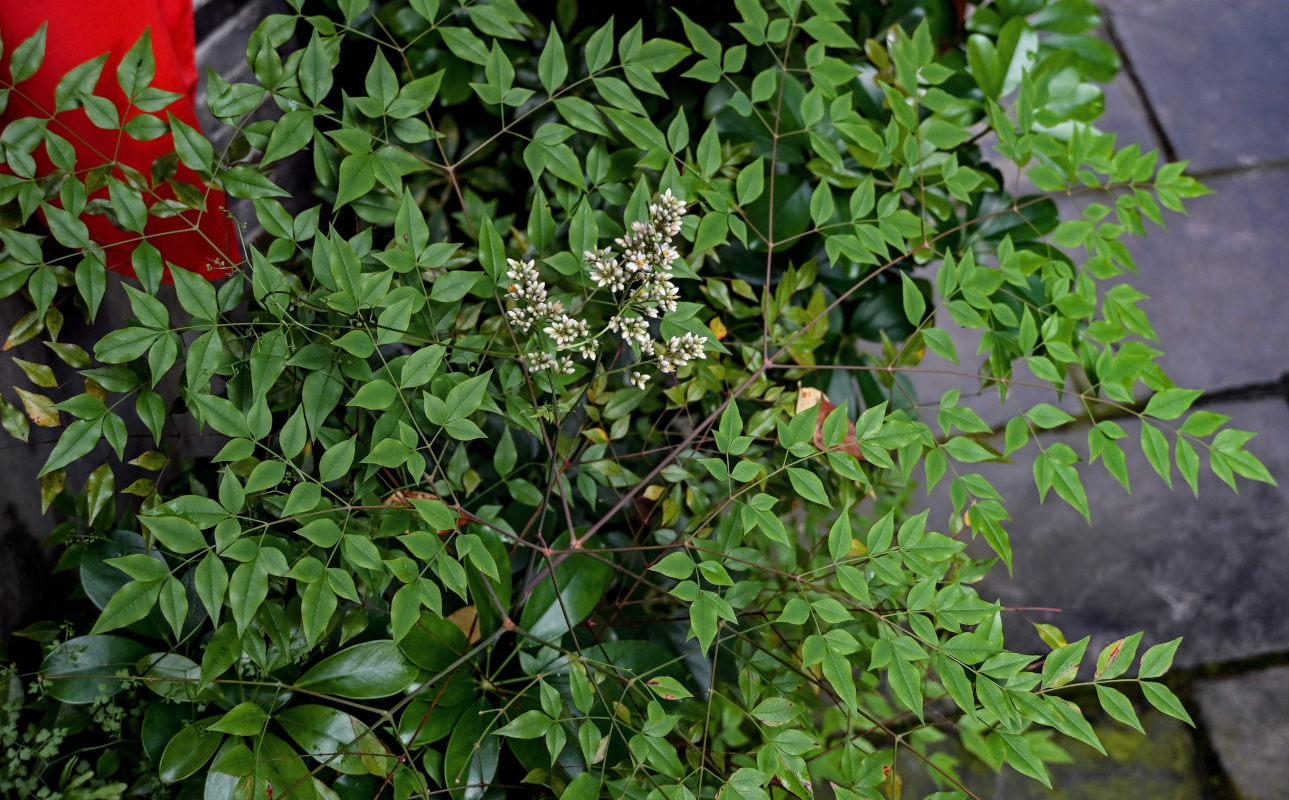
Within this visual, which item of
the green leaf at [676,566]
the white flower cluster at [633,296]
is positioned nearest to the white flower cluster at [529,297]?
the white flower cluster at [633,296]

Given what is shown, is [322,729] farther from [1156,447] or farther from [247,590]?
[1156,447]

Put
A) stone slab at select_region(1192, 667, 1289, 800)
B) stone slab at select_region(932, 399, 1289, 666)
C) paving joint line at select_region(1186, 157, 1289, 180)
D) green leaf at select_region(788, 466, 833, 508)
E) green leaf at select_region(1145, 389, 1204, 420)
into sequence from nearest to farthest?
green leaf at select_region(788, 466, 833, 508) → green leaf at select_region(1145, 389, 1204, 420) → stone slab at select_region(1192, 667, 1289, 800) → stone slab at select_region(932, 399, 1289, 666) → paving joint line at select_region(1186, 157, 1289, 180)

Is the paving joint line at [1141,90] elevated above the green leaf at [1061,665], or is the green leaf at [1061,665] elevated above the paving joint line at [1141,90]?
the green leaf at [1061,665]

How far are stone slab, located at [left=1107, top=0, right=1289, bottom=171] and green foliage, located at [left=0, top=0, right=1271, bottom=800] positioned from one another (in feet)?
4.07

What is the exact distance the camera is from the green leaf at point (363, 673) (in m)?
0.73

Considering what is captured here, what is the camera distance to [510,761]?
89cm

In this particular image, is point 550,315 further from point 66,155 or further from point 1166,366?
point 1166,366

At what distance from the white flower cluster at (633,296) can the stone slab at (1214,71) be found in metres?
1.69

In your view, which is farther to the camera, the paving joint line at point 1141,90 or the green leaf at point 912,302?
the paving joint line at point 1141,90

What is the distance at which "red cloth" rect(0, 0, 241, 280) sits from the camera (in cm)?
80

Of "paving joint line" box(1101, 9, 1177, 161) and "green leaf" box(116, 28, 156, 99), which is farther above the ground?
"green leaf" box(116, 28, 156, 99)

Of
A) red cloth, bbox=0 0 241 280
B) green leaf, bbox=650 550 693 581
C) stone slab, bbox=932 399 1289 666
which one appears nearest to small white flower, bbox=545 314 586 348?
green leaf, bbox=650 550 693 581

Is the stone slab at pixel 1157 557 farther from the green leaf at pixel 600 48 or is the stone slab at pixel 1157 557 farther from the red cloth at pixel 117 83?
the red cloth at pixel 117 83

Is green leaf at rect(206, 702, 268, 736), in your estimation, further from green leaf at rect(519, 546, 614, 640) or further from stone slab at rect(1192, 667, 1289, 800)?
stone slab at rect(1192, 667, 1289, 800)
